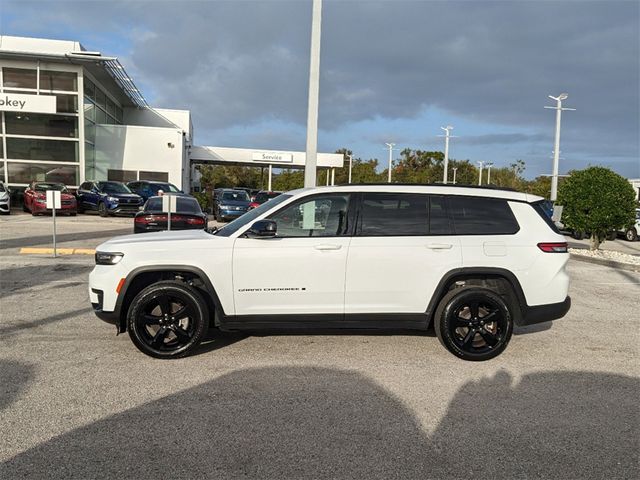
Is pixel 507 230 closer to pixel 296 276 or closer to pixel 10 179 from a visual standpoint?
pixel 296 276

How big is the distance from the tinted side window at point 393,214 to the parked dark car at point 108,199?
63.9 ft

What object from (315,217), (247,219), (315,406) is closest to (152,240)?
(247,219)

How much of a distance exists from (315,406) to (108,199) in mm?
21490

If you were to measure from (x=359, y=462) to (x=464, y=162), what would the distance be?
3411 inches

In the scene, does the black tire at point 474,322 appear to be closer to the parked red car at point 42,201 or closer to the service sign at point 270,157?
the parked red car at point 42,201

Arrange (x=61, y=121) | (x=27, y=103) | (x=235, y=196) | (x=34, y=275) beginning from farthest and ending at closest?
(x=61, y=121)
(x=27, y=103)
(x=235, y=196)
(x=34, y=275)

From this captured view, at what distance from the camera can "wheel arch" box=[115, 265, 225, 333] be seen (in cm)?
487

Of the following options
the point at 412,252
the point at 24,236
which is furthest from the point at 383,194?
the point at 24,236

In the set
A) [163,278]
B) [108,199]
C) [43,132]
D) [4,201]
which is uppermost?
[43,132]

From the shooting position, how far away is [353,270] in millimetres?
4953

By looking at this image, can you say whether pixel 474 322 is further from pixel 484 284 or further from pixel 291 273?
pixel 291 273

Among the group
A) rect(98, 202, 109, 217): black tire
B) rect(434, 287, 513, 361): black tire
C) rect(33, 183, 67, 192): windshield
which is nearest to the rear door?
rect(434, 287, 513, 361): black tire

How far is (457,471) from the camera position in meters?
3.11

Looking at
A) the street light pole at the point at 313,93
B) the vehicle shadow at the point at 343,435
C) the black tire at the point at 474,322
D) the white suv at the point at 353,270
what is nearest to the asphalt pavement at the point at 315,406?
the vehicle shadow at the point at 343,435
